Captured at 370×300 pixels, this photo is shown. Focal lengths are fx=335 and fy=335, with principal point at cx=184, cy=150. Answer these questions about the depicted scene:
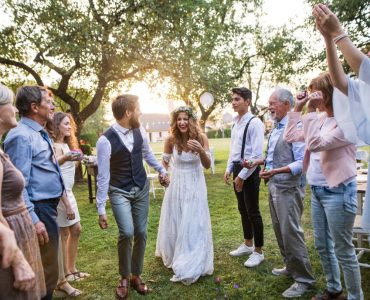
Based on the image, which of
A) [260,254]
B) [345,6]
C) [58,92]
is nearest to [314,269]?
[260,254]

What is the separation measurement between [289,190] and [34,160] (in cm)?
256

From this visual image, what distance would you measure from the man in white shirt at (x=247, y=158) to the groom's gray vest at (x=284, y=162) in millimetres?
738

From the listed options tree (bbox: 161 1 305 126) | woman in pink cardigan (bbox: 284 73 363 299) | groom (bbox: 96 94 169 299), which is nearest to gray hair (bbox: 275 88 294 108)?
woman in pink cardigan (bbox: 284 73 363 299)

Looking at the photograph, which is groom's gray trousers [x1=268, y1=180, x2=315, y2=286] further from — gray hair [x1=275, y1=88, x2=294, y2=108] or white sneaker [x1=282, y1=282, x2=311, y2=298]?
gray hair [x1=275, y1=88, x2=294, y2=108]

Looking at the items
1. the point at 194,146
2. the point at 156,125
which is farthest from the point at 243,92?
the point at 156,125

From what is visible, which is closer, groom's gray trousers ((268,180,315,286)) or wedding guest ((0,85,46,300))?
wedding guest ((0,85,46,300))

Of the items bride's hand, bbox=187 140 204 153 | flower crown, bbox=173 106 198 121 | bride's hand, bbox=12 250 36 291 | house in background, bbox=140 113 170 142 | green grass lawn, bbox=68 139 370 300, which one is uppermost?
flower crown, bbox=173 106 198 121

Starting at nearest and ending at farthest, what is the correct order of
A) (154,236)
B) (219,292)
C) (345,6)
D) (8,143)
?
(8,143)
(219,292)
(154,236)
(345,6)

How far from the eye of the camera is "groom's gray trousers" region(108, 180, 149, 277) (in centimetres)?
374

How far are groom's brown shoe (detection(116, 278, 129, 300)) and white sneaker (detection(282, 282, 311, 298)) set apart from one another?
177 cm

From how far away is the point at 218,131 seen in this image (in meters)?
68.1

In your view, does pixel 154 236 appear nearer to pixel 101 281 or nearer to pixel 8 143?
pixel 101 281

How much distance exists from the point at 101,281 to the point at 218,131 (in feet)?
211

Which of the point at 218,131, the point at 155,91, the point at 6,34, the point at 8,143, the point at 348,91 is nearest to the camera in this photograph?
the point at 348,91
